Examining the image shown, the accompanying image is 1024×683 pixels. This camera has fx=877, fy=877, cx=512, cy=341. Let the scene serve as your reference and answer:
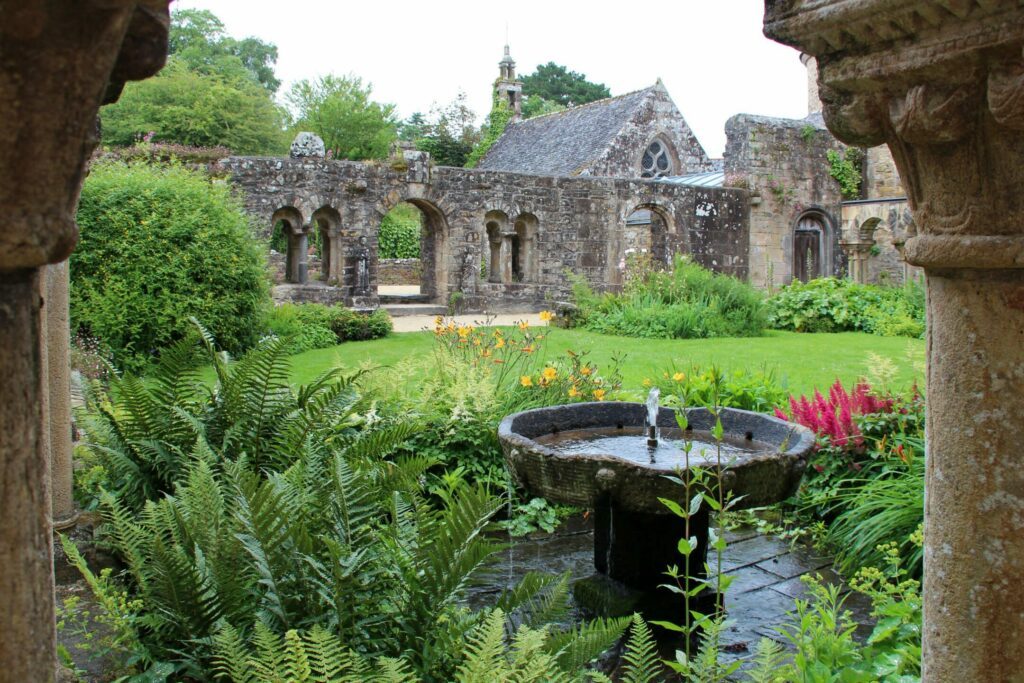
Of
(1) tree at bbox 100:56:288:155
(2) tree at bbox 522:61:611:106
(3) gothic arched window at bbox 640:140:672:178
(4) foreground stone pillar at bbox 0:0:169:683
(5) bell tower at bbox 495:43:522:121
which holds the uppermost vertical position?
(2) tree at bbox 522:61:611:106

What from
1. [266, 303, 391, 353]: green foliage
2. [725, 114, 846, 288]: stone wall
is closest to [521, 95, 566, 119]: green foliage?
[725, 114, 846, 288]: stone wall

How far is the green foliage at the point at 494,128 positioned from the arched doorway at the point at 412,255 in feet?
11.4

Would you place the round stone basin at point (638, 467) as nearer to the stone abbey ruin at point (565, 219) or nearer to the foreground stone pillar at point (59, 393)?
the foreground stone pillar at point (59, 393)

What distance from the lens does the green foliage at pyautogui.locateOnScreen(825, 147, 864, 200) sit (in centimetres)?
2023

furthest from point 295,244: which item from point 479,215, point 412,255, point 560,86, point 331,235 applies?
point 560,86

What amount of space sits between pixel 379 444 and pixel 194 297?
294 inches

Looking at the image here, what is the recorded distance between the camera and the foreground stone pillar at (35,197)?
1.02 metres

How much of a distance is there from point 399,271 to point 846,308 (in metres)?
17.3

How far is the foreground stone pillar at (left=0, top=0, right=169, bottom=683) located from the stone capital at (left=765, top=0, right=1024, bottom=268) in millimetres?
1338

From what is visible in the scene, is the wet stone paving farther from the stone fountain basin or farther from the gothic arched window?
the gothic arched window

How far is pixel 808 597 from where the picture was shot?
13.8 feet

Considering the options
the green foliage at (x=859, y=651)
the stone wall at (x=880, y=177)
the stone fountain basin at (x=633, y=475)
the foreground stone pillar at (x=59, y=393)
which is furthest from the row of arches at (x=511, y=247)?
the green foliage at (x=859, y=651)

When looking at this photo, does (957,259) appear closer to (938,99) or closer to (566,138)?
(938,99)

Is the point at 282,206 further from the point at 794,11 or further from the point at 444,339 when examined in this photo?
the point at 794,11
